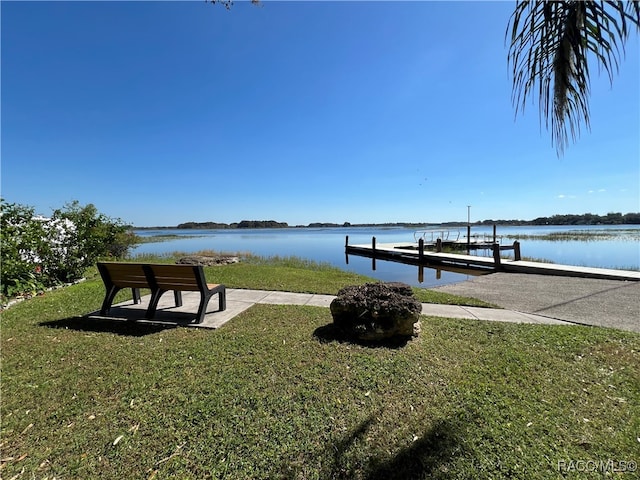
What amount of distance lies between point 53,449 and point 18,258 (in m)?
6.11

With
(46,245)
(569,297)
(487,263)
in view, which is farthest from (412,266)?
(46,245)

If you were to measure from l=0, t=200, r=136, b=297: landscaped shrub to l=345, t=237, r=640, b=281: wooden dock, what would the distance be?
54.3 ft

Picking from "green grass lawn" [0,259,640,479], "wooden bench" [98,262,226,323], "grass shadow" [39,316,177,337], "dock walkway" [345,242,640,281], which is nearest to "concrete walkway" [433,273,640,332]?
"dock walkway" [345,242,640,281]

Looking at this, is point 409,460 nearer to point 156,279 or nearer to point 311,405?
point 311,405

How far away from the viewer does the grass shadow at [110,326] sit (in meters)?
4.34

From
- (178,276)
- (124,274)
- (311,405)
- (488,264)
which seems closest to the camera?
(311,405)

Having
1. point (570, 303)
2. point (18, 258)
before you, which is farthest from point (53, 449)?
point (570, 303)

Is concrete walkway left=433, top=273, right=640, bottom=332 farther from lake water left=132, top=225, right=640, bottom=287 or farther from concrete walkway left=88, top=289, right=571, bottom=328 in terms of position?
lake water left=132, top=225, right=640, bottom=287

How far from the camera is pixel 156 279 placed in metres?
4.61

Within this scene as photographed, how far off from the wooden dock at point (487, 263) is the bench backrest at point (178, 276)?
13.0 meters

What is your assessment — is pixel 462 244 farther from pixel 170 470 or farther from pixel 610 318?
pixel 170 470

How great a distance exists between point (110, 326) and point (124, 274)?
81 centimetres

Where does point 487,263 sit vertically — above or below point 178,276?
below

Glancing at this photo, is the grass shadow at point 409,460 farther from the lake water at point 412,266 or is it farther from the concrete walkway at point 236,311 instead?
the lake water at point 412,266
